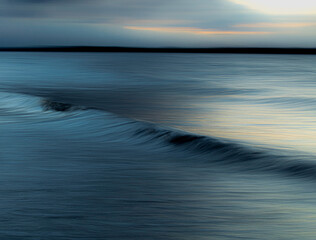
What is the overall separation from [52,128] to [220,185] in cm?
446

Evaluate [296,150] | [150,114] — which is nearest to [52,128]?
[150,114]

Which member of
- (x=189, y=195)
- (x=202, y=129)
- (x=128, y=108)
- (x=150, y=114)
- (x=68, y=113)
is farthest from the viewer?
(x=128, y=108)

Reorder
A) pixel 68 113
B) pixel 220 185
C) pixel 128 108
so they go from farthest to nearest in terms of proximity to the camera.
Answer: pixel 128 108 → pixel 68 113 → pixel 220 185

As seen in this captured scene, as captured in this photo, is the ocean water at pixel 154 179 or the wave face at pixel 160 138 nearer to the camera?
the ocean water at pixel 154 179

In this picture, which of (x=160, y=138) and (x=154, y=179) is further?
(x=160, y=138)

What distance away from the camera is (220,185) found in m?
4.23

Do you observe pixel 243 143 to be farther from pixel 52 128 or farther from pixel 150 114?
pixel 150 114

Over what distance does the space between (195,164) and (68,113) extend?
17.6 ft

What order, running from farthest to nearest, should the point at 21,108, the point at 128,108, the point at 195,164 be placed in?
the point at 128,108 → the point at 21,108 → the point at 195,164

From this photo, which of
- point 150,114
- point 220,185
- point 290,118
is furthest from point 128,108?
point 220,185

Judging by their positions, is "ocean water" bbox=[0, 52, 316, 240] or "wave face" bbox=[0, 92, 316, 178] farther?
"wave face" bbox=[0, 92, 316, 178]

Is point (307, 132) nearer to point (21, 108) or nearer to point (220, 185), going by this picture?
point (220, 185)

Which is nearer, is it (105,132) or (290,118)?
(105,132)

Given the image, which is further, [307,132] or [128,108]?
[128,108]
